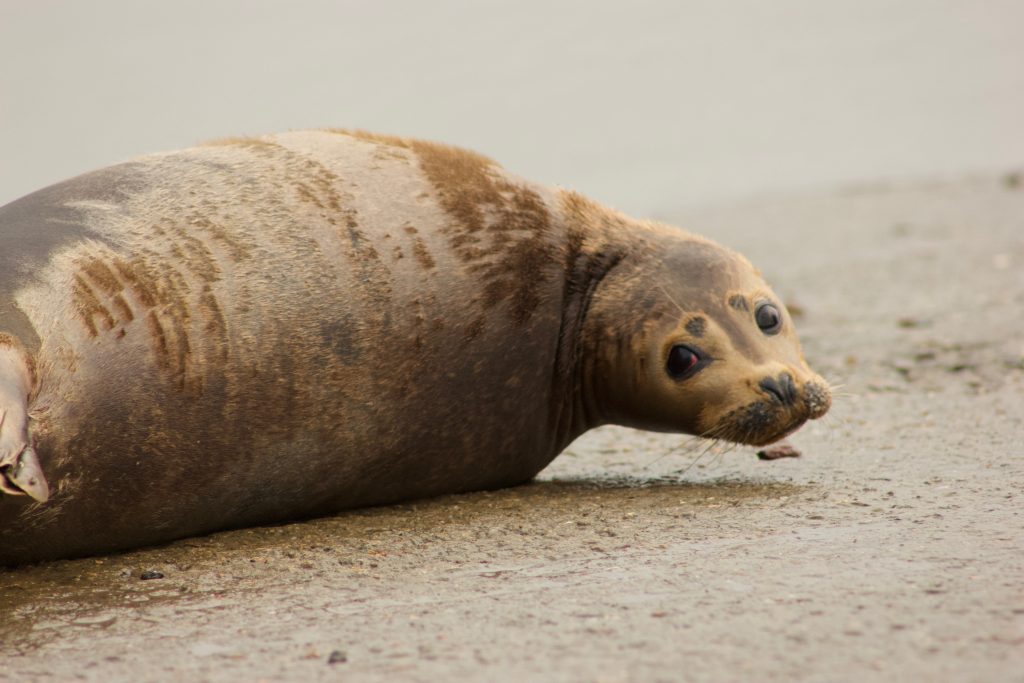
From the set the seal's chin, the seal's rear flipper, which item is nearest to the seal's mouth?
the seal's chin

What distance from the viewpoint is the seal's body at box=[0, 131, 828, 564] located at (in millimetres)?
3922

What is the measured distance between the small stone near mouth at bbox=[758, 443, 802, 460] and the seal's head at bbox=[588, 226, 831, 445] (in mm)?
293

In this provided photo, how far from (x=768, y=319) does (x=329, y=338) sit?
5.36ft

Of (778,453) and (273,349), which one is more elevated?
(273,349)

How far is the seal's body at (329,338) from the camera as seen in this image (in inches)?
154

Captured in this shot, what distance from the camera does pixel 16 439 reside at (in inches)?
133

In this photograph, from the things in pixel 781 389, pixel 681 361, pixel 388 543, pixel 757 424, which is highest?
pixel 681 361

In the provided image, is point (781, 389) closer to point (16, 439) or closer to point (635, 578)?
point (635, 578)

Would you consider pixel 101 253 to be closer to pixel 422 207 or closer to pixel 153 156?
pixel 153 156

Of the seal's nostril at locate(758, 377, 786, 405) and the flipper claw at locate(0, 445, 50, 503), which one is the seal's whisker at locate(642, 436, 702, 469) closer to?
the seal's nostril at locate(758, 377, 786, 405)

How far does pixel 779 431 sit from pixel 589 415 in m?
0.69

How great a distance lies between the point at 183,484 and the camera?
161 inches

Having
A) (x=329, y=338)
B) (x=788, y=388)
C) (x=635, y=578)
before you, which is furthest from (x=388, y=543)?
(x=788, y=388)

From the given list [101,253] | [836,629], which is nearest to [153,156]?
[101,253]
